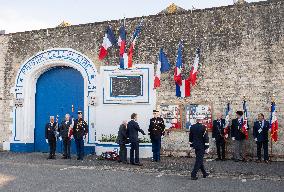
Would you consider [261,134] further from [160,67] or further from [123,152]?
[123,152]

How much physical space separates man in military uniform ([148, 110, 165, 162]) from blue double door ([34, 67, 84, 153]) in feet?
12.6

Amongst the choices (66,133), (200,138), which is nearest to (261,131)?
(200,138)

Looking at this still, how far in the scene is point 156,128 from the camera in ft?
46.2

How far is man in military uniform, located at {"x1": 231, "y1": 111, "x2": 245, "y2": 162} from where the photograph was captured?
544 inches

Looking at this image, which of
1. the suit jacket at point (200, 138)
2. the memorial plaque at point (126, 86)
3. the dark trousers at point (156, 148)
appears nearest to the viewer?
the suit jacket at point (200, 138)

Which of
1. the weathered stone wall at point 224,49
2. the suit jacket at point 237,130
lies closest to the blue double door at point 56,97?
the weathered stone wall at point 224,49

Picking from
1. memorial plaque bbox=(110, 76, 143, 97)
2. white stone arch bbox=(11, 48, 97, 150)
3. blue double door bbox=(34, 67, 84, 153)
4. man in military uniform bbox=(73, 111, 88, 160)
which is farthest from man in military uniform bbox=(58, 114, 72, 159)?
white stone arch bbox=(11, 48, 97, 150)

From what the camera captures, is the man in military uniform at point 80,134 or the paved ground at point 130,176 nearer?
the paved ground at point 130,176

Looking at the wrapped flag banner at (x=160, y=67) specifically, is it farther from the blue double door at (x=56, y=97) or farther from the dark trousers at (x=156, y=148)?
the blue double door at (x=56, y=97)

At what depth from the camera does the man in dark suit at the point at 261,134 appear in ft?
44.1

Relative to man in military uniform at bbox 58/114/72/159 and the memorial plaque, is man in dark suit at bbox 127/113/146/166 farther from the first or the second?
man in military uniform at bbox 58/114/72/159

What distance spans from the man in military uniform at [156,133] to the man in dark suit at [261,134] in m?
3.24

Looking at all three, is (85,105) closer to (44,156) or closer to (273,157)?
(44,156)

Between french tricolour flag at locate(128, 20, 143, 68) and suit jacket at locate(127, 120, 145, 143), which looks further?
french tricolour flag at locate(128, 20, 143, 68)
